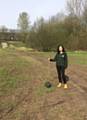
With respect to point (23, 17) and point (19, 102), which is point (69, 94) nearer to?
point (19, 102)

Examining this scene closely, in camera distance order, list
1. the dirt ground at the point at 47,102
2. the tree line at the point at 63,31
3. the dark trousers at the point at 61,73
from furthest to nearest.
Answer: the tree line at the point at 63,31 → the dark trousers at the point at 61,73 → the dirt ground at the point at 47,102

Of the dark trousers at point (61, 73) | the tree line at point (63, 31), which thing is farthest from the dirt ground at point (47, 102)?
the tree line at point (63, 31)

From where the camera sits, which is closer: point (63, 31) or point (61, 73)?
point (61, 73)

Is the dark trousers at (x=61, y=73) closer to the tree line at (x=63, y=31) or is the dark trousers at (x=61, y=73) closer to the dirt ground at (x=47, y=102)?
the dirt ground at (x=47, y=102)

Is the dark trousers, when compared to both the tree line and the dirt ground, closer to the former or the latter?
the dirt ground

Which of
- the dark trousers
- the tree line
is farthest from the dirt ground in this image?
the tree line

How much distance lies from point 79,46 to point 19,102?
49.8m

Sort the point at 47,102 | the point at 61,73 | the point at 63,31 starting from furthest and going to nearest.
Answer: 1. the point at 63,31
2. the point at 61,73
3. the point at 47,102

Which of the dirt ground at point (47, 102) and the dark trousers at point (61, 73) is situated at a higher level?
the dark trousers at point (61, 73)

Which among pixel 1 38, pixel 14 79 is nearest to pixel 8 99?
pixel 14 79

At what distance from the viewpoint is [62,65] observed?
16.3 m

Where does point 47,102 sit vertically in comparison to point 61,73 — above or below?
below

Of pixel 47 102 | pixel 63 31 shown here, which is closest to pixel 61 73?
pixel 47 102

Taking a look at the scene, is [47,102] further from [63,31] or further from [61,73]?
[63,31]
